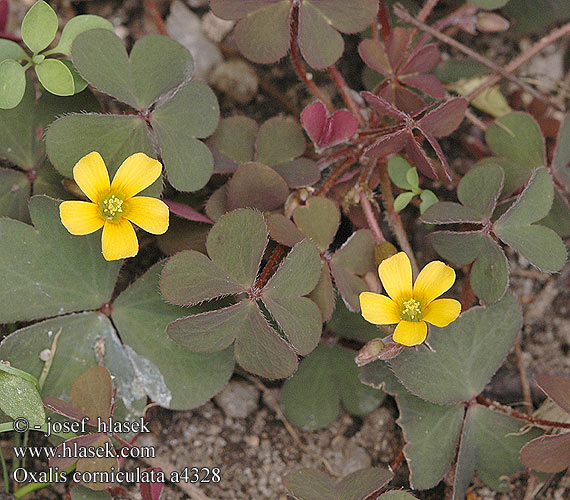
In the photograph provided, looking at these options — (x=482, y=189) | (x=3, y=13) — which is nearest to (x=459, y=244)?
(x=482, y=189)

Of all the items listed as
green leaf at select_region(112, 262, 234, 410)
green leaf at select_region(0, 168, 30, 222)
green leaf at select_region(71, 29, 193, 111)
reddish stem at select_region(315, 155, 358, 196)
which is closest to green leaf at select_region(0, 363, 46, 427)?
green leaf at select_region(112, 262, 234, 410)

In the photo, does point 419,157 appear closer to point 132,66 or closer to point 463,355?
point 463,355

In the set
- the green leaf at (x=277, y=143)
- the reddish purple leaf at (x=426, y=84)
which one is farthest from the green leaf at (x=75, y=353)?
the reddish purple leaf at (x=426, y=84)

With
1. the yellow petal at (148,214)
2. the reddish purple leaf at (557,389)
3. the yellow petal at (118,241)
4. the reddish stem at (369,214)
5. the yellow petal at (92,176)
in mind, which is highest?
the yellow petal at (92,176)

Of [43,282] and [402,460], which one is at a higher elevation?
[43,282]

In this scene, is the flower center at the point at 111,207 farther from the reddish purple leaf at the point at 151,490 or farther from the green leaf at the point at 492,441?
the green leaf at the point at 492,441

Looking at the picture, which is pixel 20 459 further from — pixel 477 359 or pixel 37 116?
pixel 477 359

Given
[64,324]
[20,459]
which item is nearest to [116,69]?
[64,324]
